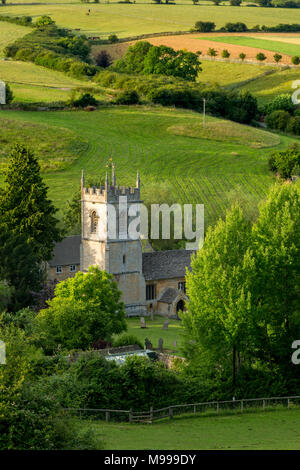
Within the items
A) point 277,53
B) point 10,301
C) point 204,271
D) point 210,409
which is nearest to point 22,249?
point 10,301

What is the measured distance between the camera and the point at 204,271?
64188mm

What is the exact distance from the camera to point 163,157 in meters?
139

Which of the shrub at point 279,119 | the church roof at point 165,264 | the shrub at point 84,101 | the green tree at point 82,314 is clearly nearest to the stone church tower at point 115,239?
the church roof at point 165,264

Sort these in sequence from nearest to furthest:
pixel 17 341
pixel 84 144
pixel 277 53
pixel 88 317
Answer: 1. pixel 17 341
2. pixel 88 317
3. pixel 84 144
4. pixel 277 53

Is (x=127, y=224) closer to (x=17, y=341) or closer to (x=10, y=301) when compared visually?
(x=10, y=301)

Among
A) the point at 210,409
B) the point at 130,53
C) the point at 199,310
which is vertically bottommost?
the point at 210,409

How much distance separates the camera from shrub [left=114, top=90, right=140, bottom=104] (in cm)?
16100

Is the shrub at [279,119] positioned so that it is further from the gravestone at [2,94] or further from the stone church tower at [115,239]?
the stone church tower at [115,239]

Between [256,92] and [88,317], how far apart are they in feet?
366

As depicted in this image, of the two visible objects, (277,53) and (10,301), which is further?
(277,53)

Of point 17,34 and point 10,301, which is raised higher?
point 17,34

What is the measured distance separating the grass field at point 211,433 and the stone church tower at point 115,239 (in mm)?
34894

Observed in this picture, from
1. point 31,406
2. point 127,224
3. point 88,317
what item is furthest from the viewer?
point 127,224

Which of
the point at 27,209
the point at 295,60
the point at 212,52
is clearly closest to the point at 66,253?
the point at 27,209
